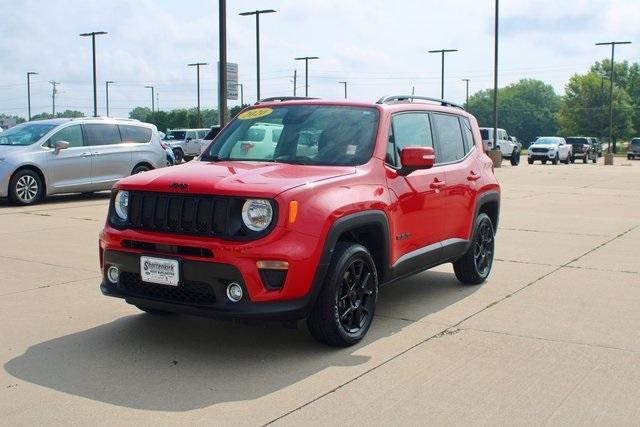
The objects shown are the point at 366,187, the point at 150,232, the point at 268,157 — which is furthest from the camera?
the point at 268,157

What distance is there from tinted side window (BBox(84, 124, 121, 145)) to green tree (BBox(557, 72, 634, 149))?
8363 cm

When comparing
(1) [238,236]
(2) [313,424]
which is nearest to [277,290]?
(1) [238,236]

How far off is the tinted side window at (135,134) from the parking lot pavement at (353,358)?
841cm

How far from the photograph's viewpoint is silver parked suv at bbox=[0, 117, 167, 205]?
47.6ft

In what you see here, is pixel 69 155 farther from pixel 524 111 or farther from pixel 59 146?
pixel 524 111

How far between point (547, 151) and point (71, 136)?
33.9 meters

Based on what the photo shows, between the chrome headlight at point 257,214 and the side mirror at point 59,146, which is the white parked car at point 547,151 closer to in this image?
the side mirror at point 59,146

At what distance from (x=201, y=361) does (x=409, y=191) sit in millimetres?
2098

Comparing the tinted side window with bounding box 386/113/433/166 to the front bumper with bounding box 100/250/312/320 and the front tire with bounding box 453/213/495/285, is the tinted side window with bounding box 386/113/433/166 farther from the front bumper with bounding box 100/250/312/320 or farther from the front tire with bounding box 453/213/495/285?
the front bumper with bounding box 100/250/312/320

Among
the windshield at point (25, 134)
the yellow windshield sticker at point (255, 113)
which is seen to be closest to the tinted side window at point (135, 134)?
the windshield at point (25, 134)

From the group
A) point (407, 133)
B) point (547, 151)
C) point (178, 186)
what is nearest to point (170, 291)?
point (178, 186)

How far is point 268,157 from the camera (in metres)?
5.90

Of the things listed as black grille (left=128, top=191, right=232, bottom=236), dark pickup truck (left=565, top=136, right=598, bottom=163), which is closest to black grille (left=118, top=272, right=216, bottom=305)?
black grille (left=128, top=191, right=232, bottom=236)

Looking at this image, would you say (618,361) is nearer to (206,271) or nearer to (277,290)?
(277,290)
